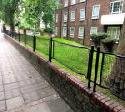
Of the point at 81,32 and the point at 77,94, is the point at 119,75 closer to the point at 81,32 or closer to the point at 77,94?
A: the point at 77,94

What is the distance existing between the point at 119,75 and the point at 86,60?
4.82 feet

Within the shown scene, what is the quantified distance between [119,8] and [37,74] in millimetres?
15615

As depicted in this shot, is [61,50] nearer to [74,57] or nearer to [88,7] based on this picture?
[74,57]

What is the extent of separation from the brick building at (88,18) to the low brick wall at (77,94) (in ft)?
49.1

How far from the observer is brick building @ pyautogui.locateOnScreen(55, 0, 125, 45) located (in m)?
19.8

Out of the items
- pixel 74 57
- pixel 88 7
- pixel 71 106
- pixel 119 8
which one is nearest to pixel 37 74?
pixel 74 57

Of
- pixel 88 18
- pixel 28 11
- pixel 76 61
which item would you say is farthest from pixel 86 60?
pixel 28 11

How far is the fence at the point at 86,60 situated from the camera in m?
3.65

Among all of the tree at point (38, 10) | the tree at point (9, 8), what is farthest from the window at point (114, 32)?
the tree at point (9, 8)

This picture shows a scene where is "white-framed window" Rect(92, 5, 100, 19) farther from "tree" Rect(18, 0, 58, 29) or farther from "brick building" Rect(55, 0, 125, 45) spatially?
"tree" Rect(18, 0, 58, 29)

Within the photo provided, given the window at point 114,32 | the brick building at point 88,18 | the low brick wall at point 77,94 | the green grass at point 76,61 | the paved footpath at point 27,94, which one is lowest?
the paved footpath at point 27,94

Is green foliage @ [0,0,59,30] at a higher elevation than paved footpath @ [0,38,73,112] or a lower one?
higher

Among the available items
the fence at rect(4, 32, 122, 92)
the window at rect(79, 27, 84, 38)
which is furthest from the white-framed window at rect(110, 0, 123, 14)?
the fence at rect(4, 32, 122, 92)

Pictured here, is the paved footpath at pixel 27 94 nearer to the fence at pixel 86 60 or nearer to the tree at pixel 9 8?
the fence at pixel 86 60
